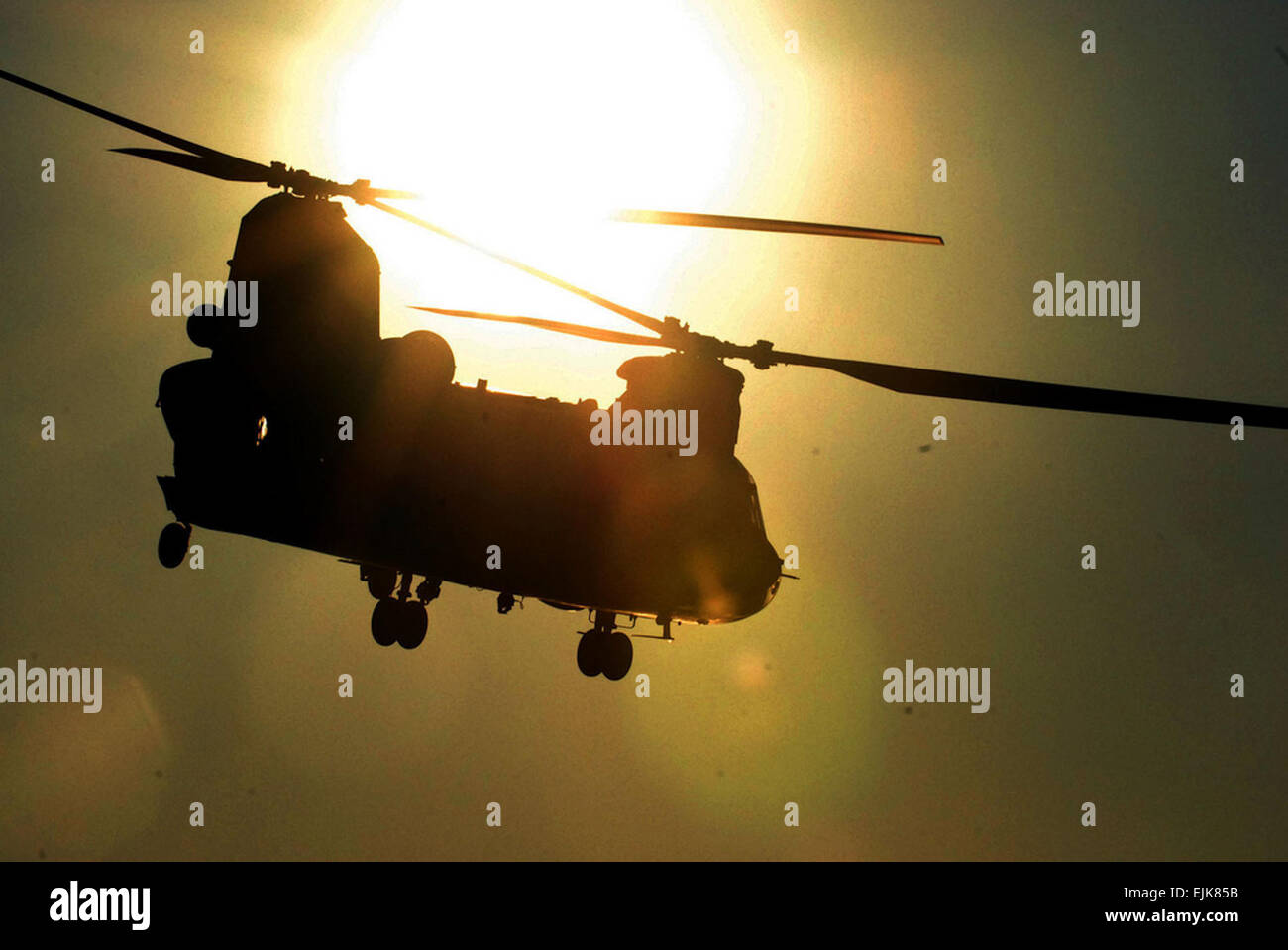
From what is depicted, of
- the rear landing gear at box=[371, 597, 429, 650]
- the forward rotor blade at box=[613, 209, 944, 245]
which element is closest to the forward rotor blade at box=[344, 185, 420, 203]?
the forward rotor blade at box=[613, 209, 944, 245]

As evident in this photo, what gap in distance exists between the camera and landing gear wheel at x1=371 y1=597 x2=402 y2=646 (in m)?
26.8

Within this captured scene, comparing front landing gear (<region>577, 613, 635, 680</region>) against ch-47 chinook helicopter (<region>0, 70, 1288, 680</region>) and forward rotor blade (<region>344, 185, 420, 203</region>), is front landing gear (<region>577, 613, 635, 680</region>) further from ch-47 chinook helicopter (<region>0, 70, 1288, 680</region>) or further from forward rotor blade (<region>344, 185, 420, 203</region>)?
forward rotor blade (<region>344, 185, 420, 203</region>)

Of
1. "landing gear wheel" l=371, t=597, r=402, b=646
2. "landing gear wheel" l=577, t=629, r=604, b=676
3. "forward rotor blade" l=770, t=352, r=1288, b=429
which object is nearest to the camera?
"forward rotor blade" l=770, t=352, r=1288, b=429

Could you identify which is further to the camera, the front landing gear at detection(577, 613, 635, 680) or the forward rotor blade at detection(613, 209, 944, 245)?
the front landing gear at detection(577, 613, 635, 680)

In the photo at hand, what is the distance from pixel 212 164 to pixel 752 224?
989 cm

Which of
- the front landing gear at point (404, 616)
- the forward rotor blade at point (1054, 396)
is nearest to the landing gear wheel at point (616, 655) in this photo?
the front landing gear at point (404, 616)

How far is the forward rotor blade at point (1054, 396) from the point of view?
67.0 ft

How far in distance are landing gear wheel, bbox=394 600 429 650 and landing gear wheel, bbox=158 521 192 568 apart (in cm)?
421

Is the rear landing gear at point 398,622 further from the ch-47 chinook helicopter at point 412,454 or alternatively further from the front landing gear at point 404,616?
the ch-47 chinook helicopter at point 412,454

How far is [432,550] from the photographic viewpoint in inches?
973
